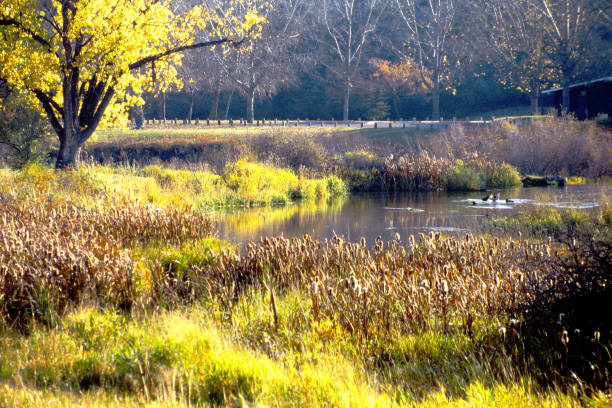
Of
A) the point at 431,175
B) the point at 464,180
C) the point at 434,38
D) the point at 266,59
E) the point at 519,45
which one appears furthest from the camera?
the point at 434,38

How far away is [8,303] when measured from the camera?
9.03m

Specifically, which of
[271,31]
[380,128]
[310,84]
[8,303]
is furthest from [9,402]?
[310,84]

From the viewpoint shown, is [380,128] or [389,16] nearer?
[380,128]

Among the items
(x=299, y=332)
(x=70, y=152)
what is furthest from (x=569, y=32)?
(x=299, y=332)

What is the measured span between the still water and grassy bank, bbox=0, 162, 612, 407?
8.14 metres

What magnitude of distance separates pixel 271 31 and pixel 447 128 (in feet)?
95.7

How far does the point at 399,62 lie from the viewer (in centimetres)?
7688

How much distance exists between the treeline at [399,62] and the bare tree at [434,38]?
18 cm

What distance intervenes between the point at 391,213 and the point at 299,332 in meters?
17.4

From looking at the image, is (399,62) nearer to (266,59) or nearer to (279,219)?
(266,59)

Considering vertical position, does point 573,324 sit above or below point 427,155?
below

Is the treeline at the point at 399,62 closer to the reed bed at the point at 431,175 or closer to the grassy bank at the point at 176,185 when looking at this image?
the reed bed at the point at 431,175

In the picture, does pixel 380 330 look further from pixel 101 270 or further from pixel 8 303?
pixel 8 303

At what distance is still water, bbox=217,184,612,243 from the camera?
20516 millimetres
